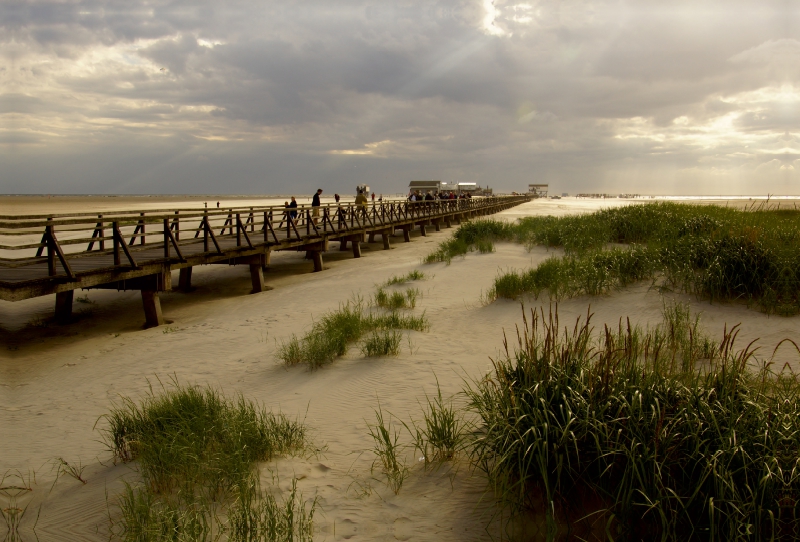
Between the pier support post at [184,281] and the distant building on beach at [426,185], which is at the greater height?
the distant building on beach at [426,185]

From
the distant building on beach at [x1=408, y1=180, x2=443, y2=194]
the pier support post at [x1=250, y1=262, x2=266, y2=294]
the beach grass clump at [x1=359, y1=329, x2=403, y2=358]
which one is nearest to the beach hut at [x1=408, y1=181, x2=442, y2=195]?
the distant building on beach at [x1=408, y1=180, x2=443, y2=194]

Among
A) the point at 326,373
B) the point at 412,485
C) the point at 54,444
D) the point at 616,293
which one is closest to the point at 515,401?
the point at 412,485

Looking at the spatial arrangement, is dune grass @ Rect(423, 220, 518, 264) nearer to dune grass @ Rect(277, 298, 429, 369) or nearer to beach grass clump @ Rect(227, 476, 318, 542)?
dune grass @ Rect(277, 298, 429, 369)

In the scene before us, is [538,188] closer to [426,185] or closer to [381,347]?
[426,185]

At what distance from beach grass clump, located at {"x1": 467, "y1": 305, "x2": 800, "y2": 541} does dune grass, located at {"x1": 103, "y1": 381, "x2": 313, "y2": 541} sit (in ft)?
4.97

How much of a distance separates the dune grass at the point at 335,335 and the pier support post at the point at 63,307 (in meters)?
5.71

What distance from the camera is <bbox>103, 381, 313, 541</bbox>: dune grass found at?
3.19 meters

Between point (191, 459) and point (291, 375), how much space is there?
8.07 feet

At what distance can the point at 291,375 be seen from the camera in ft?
20.6

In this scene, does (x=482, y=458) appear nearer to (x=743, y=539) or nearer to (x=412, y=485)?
(x=412, y=485)

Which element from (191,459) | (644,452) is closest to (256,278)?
(191,459)

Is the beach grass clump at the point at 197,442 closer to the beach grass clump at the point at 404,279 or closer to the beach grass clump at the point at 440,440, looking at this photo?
the beach grass clump at the point at 440,440

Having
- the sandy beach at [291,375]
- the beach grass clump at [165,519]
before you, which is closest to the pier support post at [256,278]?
the sandy beach at [291,375]

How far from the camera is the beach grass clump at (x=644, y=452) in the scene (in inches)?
107
